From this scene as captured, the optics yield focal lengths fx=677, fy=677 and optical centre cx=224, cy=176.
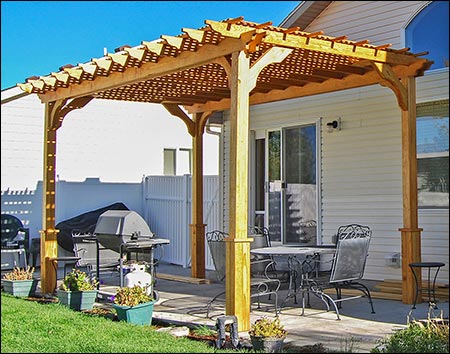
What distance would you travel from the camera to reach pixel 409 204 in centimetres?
868

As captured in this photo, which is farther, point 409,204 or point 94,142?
point 94,142

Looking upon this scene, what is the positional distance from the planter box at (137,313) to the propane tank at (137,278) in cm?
79

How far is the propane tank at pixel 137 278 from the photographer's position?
8.34m

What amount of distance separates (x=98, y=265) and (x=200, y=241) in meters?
2.27

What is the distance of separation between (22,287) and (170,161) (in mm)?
7837

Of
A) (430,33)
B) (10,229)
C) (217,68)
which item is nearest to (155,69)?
(217,68)

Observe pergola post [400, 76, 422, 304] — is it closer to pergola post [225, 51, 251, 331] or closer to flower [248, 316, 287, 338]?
pergola post [225, 51, 251, 331]

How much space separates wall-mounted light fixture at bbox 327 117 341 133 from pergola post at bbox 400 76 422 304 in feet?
6.99

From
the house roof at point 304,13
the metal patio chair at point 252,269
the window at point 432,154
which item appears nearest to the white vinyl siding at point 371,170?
the window at point 432,154

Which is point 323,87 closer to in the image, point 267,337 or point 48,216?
point 48,216

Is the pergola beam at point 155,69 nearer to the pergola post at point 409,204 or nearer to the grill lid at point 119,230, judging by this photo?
the grill lid at point 119,230

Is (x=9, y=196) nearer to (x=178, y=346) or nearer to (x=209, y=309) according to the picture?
(x=209, y=309)

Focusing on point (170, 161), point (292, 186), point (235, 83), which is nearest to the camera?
point (235, 83)

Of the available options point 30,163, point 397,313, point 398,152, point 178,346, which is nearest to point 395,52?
point 398,152
